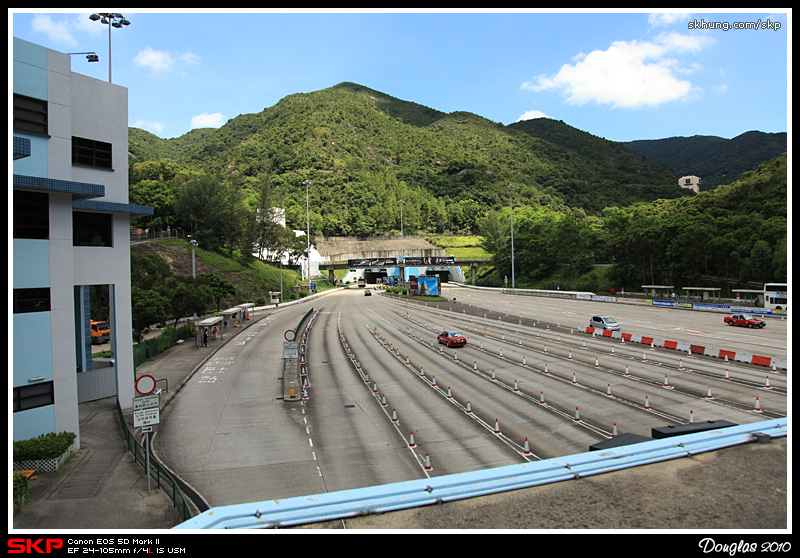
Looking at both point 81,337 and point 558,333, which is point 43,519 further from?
point 558,333

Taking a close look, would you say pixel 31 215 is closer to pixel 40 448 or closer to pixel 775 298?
pixel 40 448

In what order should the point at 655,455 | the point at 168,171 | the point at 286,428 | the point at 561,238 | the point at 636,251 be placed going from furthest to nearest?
1. the point at 168,171
2. the point at 561,238
3. the point at 636,251
4. the point at 286,428
5. the point at 655,455

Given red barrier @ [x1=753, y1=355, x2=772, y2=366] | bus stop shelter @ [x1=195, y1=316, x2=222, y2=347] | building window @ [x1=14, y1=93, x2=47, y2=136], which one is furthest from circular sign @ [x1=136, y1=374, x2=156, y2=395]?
red barrier @ [x1=753, y1=355, x2=772, y2=366]

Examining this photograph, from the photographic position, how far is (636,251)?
8094cm

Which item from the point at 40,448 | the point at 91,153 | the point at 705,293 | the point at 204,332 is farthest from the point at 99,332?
the point at 705,293

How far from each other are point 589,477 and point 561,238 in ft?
A: 315

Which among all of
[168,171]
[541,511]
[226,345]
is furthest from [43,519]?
[168,171]

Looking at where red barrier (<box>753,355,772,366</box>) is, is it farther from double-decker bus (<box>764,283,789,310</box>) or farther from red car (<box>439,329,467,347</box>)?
double-decker bus (<box>764,283,789,310</box>)

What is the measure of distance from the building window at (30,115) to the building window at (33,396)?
29.8 feet

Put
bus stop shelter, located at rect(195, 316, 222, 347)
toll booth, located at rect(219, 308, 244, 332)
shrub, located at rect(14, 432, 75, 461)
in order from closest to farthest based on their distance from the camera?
shrub, located at rect(14, 432, 75, 461), bus stop shelter, located at rect(195, 316, 222, 347), toll booth, located at rect(219, 308, 244, 332)

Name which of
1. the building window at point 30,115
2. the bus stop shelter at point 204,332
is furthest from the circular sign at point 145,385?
the bus stop shelter at point 204,332

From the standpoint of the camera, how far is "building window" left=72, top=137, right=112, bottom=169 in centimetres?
2148

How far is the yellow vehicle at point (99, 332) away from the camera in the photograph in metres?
47.5
